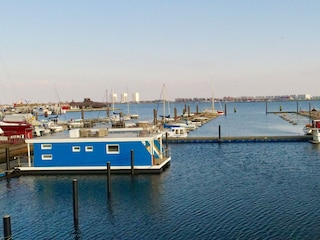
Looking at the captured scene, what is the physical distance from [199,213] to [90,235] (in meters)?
7.97

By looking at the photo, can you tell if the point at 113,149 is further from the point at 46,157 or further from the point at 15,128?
the point at 15,128

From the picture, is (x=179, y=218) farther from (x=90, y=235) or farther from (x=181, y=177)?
(x=181, y=177)

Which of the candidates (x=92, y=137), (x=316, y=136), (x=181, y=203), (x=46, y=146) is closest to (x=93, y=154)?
(x=92, y=137)

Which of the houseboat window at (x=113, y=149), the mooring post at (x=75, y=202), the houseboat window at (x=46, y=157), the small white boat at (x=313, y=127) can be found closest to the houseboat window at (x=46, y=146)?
the houseboat window at (x=46, y=157)

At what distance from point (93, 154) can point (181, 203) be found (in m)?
13.4

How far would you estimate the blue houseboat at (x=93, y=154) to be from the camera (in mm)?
38938

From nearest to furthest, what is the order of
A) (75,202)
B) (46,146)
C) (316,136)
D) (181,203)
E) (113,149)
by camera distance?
(75,202) < (181,203) < (113,149) < (46,146) < (316,136)

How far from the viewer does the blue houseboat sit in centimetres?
3894

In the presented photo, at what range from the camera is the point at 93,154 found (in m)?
39.5

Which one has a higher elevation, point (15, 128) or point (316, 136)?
point (15, 128)

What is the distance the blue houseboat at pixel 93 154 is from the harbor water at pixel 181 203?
114 centimetres

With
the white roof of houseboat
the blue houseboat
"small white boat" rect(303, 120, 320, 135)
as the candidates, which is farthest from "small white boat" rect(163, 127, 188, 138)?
the blue houseboat

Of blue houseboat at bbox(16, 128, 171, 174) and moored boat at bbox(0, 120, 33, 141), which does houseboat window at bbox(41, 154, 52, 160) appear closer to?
blue houseboat at bbox(16, 128, 171, 174)

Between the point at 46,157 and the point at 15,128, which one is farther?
the point at 15,128
